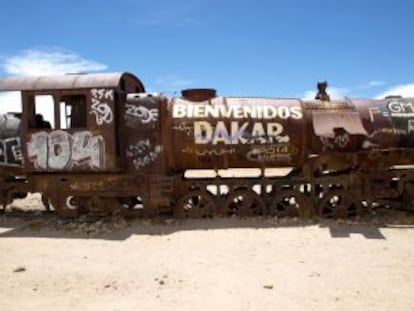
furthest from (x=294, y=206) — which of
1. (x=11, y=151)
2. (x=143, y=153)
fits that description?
(x=11, y=151)

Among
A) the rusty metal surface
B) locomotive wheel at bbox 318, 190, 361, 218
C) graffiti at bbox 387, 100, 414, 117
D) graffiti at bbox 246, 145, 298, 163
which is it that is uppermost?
the rusty metal surface

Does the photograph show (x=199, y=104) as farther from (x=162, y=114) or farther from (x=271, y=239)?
(x=271, y=239)

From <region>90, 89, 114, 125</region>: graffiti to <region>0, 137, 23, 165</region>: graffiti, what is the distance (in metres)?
2.28

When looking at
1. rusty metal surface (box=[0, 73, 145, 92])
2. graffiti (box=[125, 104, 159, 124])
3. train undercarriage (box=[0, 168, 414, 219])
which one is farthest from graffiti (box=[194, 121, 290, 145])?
rusty metal surface (box=[0, 73, 145, 92])

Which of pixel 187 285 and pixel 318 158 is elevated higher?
pixel 318 158

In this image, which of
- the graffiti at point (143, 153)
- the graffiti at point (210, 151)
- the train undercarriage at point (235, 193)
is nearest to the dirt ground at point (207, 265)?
the train undercarriage at point (235, 193)

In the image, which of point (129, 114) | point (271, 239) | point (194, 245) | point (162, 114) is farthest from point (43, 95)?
point (271, 239)

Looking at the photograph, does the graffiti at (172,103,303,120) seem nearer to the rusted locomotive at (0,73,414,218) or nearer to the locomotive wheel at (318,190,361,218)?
the rusted locomotive at (0,73,414,218)

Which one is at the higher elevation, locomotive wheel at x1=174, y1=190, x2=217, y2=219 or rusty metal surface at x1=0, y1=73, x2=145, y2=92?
rusty metal surface at x1=0, y1=73, x2=145, y2=92

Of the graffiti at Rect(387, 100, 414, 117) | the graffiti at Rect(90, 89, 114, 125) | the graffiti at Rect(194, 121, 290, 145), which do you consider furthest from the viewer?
the graffiti at Rect(387, 100, 414, 117)

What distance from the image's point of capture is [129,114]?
11.9 meters

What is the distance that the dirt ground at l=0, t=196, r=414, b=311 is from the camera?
6.46m

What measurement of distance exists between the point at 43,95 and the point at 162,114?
2.78 metres

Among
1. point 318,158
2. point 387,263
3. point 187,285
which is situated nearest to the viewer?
point 187,285
